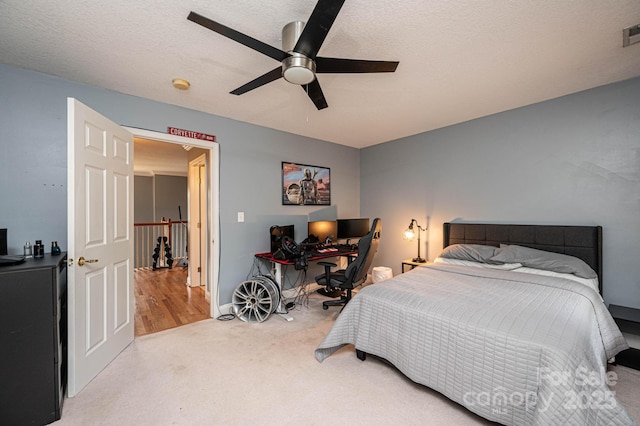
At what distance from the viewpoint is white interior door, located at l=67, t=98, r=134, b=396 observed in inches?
72.4

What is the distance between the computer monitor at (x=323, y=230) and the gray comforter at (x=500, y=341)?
1722 millimetres

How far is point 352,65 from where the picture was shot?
1620 mm

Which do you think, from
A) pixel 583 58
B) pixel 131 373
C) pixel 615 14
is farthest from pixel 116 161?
pixel 583 58

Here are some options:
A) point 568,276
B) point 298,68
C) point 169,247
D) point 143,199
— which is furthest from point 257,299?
point 143,199

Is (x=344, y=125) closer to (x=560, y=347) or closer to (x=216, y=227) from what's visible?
(x=216, y=227)

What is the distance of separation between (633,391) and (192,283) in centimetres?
507

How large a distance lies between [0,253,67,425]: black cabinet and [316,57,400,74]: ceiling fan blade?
6.95 ft

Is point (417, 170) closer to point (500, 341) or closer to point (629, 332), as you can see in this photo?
point (629, 332)

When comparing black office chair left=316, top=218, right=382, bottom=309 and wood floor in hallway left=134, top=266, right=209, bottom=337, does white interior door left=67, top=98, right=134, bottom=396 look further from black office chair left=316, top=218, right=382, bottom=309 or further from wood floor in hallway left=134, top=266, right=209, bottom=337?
black office chair left=316, top=218, right=382, bottom=309

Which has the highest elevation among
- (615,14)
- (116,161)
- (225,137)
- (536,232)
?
(615,14)

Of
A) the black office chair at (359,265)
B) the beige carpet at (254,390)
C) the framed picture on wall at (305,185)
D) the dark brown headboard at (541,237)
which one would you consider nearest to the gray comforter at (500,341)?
the beige carpet at (254,390)

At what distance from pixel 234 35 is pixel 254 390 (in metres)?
2.28

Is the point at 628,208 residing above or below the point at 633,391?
above

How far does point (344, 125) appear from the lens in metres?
3.67
